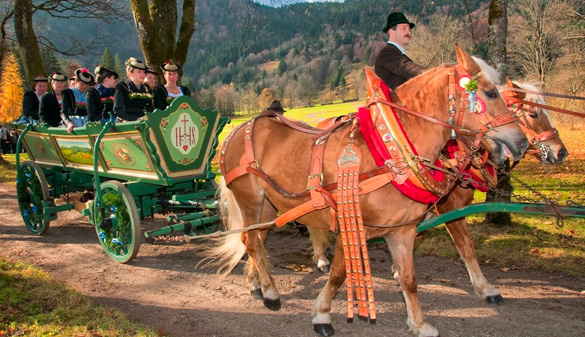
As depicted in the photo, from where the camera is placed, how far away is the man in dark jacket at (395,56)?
3.90 m

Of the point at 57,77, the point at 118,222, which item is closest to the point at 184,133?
the point at 118,222

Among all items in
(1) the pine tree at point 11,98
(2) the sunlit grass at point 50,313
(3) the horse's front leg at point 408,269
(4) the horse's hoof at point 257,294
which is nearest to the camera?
(3) the horse's front leg at point 408,269

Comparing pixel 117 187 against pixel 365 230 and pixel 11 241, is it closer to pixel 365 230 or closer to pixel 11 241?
pixel 11 241

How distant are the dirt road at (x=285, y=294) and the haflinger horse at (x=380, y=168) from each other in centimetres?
53

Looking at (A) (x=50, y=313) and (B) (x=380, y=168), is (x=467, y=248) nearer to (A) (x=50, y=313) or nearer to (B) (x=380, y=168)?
(B) (x=380, y=168)

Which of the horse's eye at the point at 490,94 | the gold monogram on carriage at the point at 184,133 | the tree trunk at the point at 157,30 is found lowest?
the gold monogram on carriage at the point at 184,133

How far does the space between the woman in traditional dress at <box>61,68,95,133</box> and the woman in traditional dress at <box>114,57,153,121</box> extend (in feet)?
4.34

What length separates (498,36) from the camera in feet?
20.8

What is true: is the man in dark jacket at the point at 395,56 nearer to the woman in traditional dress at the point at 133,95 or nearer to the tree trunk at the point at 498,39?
the tree trunk at the point at 498,39

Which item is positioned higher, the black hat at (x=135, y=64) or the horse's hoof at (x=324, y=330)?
the black hat at (x=135, y=64)

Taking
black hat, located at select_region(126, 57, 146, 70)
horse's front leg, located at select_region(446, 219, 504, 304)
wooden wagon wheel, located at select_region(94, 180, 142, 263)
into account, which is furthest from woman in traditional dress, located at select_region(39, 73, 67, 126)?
horse's front leg, located at select_region(446, 219, 504, 304)

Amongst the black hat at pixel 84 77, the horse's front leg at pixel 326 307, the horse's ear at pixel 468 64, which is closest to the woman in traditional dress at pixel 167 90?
the black hat at pixel 84 77

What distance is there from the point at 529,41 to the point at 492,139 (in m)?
25.7

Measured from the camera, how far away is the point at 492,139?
299cm
